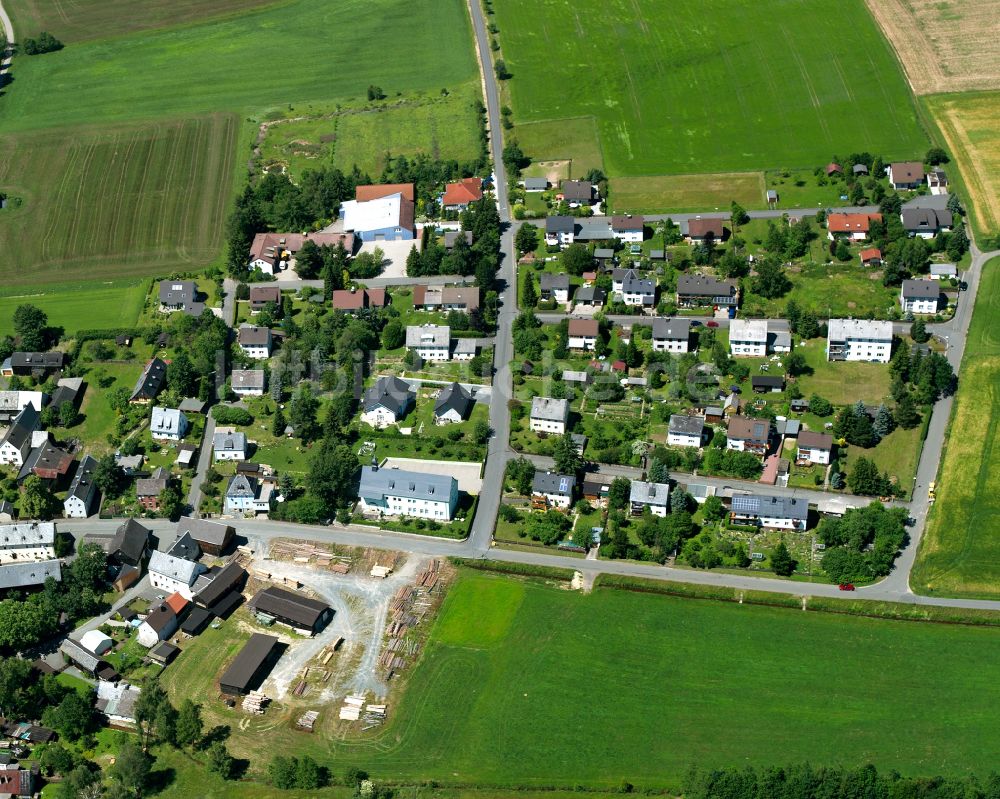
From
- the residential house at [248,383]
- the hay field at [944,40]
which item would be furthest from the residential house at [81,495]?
the hay field at [944,40]

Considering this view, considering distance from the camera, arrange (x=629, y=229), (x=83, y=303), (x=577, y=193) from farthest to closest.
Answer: (x=577, y=193), (x=629, y=229), (x=83, y=303)

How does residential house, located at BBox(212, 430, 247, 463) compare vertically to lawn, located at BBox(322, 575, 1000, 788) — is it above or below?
above

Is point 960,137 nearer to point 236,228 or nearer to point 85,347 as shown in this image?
point 236,228

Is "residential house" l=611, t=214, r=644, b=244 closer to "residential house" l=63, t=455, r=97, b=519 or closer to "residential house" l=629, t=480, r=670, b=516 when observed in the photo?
"residential house" l=629, t=480, r=670, b=516

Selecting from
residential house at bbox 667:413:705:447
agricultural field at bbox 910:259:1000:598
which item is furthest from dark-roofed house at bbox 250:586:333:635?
agricultural field at bbox 910:259:1000:598

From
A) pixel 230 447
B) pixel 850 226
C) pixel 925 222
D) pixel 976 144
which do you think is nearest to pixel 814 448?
pixel 850 226

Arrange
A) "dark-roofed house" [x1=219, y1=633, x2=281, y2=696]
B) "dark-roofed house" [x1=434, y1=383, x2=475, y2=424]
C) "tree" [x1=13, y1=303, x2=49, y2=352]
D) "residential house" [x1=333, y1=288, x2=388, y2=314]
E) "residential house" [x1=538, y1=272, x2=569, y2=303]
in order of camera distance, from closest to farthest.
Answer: "dark-roofed house" [x1=219, y1=633, x2=281, y2=696] → "dark-roofed house" [x1=434, y1=383, x2=475, y2=424] → "tree" [x1=13, y1=303, x2=49, y2=352] → "residential house" [x1=333, y1=288, x2=388, y2=314] → "residential house" [x1=538, y1=272, x2=569, y2=303]

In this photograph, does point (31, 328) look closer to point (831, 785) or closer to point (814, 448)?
point (814, 448)
